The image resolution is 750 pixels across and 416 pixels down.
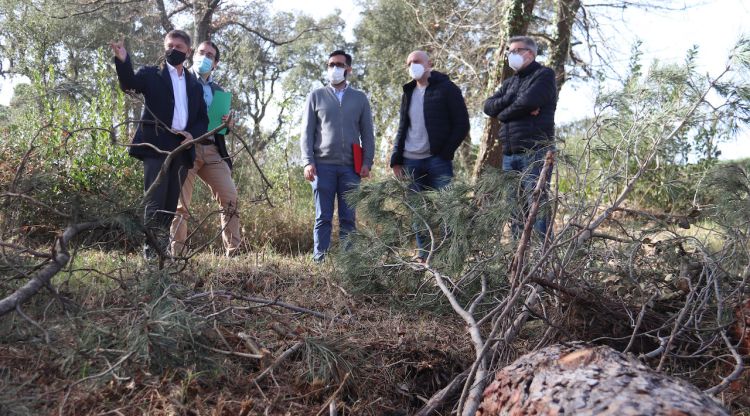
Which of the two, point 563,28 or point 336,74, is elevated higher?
point 563,28

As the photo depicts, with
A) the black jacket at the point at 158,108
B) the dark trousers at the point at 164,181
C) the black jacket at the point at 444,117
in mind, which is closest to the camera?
the dark trousers at the point at 164,181

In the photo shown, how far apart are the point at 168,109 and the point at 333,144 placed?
124cm

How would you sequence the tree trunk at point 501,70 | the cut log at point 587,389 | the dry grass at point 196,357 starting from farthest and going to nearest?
the tree trunk at point 501,70, the dry grass at point 196,357, the cut log at point 587,389

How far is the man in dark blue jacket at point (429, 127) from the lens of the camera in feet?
16.1

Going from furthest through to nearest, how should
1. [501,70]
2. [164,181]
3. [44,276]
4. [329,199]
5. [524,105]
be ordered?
[501,70] < [329,199] < [524,105] < [164,181] < [44,276]

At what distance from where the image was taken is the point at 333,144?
16.5 ft

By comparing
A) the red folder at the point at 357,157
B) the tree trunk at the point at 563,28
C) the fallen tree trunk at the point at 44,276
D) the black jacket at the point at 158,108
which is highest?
the tree trunk at the point at 563,28

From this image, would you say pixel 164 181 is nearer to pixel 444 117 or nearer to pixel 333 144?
pixel 333 144

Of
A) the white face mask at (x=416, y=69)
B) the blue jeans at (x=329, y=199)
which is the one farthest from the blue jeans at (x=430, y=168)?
the white face mask at (x=416, y=69)

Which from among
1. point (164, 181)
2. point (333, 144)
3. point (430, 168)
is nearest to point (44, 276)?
point (164, 181)

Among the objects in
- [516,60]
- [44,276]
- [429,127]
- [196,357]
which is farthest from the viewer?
[429,127]

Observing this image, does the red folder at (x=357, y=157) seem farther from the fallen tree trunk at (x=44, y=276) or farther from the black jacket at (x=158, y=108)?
the fallen tree trunk at (x=44, y=276)

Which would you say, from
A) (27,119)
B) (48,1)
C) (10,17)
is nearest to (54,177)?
(27,119)

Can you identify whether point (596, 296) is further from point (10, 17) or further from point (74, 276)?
point (10, 17)
